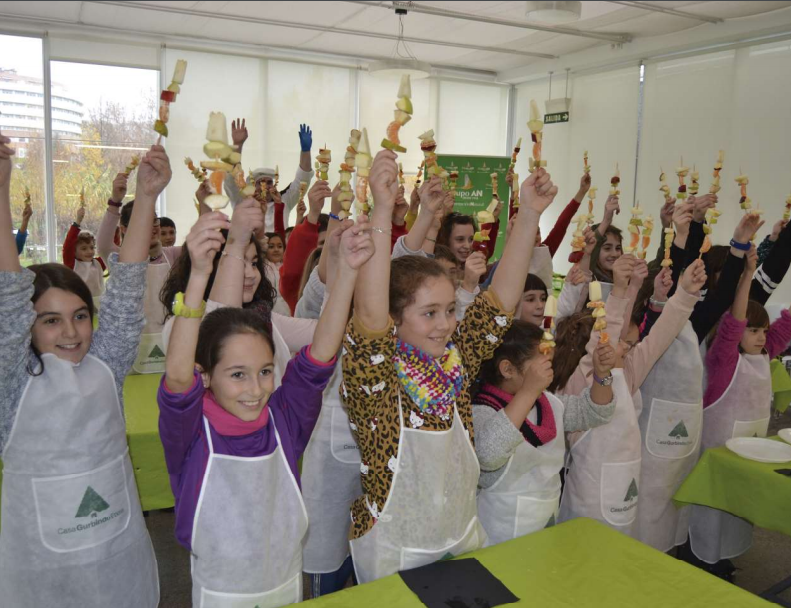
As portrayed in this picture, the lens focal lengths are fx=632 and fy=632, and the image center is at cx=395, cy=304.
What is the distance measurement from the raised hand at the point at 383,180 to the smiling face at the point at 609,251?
245 cm

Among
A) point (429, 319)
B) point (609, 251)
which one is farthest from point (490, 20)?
point (429, 319)

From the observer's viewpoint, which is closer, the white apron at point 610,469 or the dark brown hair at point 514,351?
the dark brown hair at point 514,351

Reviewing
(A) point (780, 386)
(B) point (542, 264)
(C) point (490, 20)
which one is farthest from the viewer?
(C) point (490, 20)

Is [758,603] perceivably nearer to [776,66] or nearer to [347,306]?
[347,306]

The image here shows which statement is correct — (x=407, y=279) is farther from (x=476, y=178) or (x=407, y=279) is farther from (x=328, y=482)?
(x=476, y=178)

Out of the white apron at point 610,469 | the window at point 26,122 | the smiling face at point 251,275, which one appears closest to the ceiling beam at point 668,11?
the white apron at point 610,469

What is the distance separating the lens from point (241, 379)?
151cm

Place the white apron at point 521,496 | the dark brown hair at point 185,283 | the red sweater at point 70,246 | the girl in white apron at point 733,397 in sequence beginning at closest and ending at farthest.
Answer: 1. the white apron at point 521,496
2. the dark brown hair at point 185,283
3. the girl in white apron at point 733,397
4. the red sweater at point 70,246

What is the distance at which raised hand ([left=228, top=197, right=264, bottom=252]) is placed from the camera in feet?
5.47

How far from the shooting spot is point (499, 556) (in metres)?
1.58

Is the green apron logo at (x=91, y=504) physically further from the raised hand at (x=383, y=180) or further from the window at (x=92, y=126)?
the window at (x=92, y=126)

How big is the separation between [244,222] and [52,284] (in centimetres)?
57

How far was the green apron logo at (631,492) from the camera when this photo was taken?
2.29 m

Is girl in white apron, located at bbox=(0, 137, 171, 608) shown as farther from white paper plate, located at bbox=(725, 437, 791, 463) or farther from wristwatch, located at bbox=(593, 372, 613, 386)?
white paper plate, located at bbox=(725, 437, 791, 463)
